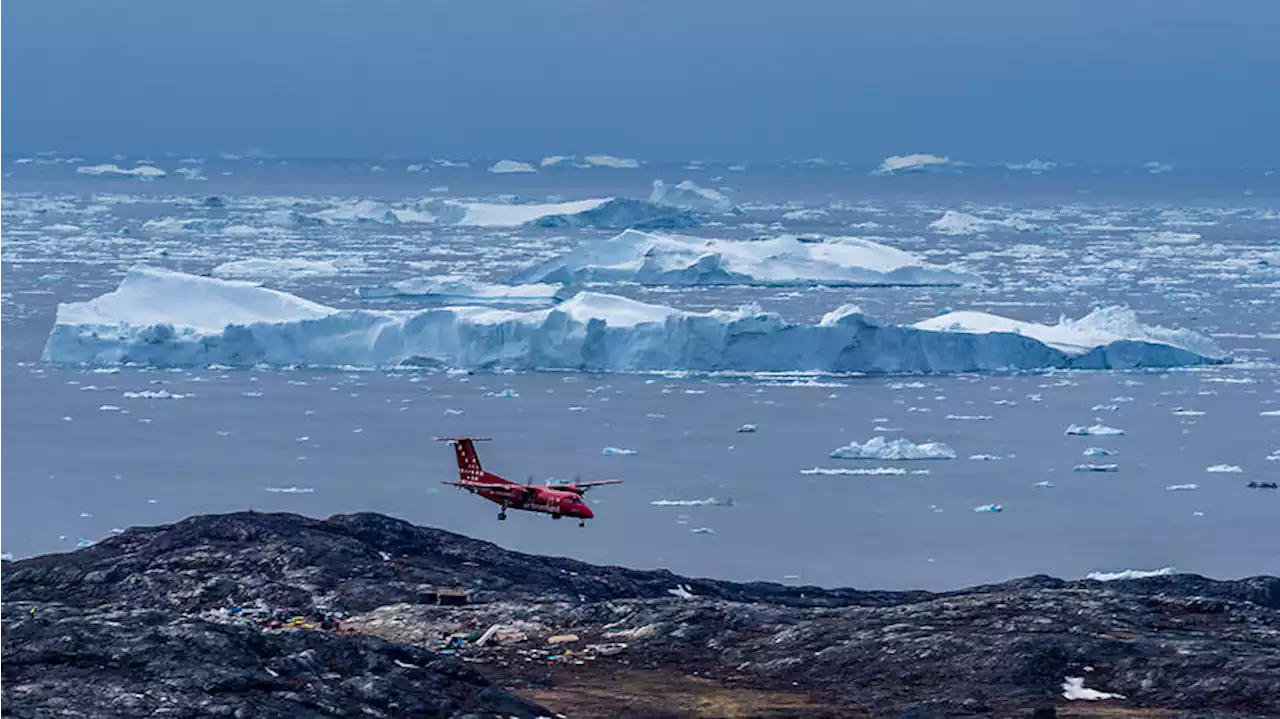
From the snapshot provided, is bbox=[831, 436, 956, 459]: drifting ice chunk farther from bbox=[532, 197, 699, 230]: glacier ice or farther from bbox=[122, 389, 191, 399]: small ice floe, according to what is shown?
bbox=[532, 197, 699, 230]: glacier ice

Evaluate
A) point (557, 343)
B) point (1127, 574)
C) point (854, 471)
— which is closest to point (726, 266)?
point (557, 343)

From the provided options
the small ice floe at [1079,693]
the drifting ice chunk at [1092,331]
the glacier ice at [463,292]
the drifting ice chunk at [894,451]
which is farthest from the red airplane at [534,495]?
→ the glacier ice at [463,292]

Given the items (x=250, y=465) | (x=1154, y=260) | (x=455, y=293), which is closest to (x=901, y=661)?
(x=250, y=465)

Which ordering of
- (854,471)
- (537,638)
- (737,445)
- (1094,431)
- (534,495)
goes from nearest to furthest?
(537,638)
(534,495)
(854,471)
(737,445)
(1094,431)

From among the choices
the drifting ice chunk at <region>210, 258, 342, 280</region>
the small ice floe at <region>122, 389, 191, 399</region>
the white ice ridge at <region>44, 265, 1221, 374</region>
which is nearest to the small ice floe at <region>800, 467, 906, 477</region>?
the white ice ridge at <region>44, 265, 1221, 374</region>

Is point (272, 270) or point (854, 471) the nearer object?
point (854, 471)

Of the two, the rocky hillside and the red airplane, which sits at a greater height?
the red airplane

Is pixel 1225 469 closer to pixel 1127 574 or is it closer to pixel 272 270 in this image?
pixel 1127 574

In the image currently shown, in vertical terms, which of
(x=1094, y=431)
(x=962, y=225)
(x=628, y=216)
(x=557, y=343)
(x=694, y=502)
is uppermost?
(x=962, y=225)
